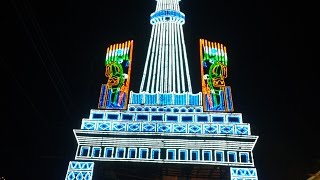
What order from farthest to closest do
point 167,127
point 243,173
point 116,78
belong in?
point 116,78
point 167,127
point 243,173

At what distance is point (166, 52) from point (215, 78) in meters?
3.41

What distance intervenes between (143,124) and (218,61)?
530 cm

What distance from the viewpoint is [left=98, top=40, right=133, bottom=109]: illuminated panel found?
53.1 ft

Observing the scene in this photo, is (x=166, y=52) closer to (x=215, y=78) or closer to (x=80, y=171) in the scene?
(x=215, y=78)

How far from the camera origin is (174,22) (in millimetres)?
19938

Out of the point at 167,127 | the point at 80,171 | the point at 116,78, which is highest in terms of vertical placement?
the point at 116,78

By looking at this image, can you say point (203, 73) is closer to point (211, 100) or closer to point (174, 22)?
point (211, 100)

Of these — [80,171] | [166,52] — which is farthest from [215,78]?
[80,171]

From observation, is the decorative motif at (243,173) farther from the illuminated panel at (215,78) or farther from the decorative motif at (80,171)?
the decorative motif at (80,171)

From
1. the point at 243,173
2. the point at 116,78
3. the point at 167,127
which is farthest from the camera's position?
the point at 116,78

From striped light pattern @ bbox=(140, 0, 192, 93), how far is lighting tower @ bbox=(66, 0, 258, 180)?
6 cm

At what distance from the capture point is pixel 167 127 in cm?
1513

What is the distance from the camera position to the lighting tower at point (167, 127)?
14.5 m

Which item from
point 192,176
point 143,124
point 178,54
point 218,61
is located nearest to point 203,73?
point 218,61
